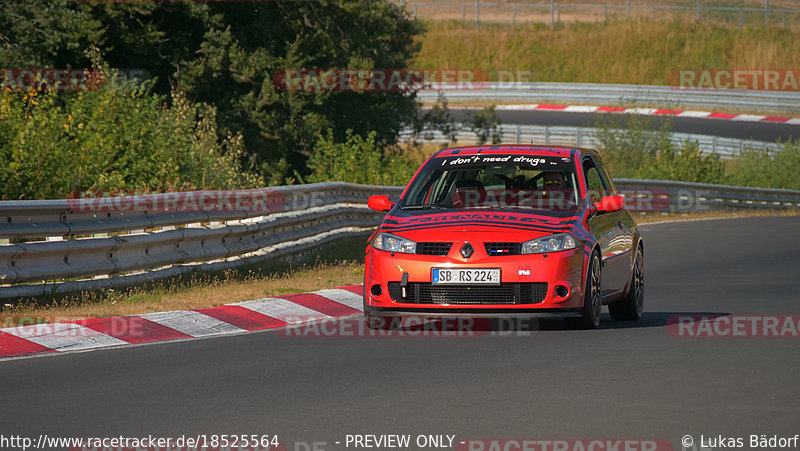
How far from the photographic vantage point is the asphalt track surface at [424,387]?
733 cm

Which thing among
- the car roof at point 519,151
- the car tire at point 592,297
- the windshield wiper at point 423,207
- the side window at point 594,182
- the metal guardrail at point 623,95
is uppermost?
the car roof at point 519,151

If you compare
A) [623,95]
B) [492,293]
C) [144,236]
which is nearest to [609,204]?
[492,293]

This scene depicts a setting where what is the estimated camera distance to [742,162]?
153 ft

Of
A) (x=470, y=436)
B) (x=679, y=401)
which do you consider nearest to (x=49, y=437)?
(x=470, y=436)

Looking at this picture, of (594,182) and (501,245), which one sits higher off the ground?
(594,182)

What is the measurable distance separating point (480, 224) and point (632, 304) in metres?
2.16

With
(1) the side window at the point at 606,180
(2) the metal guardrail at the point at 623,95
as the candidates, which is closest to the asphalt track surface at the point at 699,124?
(2) the metal guardrail at the point at 623,95

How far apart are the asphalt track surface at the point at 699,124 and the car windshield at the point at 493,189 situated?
130ft

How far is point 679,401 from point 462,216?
12.8 feet

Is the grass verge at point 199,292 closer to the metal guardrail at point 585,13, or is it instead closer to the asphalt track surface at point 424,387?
the asphalt track surface at point 424,387

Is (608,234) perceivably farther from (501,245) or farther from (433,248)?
(433,248)

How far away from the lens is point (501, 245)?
1121cm

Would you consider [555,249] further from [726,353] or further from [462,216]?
[726,353]

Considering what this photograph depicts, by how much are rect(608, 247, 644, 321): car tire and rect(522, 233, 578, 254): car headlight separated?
1655 millimetres
